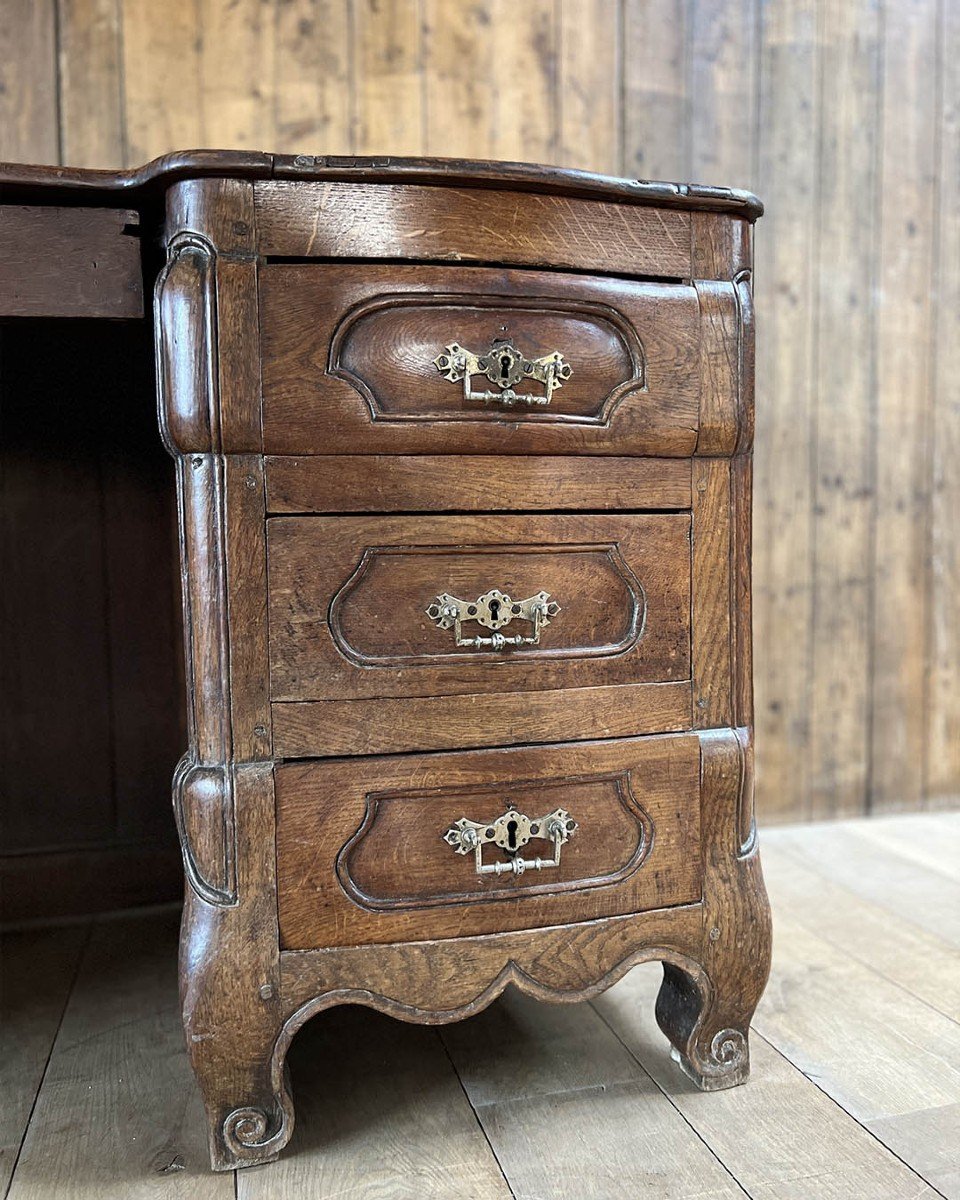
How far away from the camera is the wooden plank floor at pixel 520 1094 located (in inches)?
38.5

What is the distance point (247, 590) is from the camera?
0.98 m

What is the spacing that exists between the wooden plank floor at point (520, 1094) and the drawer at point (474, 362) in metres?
0.68

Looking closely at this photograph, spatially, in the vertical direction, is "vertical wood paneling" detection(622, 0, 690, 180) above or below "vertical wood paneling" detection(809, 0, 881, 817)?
above

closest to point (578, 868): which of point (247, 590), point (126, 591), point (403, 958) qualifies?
point (403, 958)

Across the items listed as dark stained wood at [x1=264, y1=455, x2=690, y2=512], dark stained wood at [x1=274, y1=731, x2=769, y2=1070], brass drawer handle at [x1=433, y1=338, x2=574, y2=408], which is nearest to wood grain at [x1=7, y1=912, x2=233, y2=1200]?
dark stained wood at [x1=274, y1=731, x2=769, y2=1070]

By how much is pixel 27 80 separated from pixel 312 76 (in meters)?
0.44

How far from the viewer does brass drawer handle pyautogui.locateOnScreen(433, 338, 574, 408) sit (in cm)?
100

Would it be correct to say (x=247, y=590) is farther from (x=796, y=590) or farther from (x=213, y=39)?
(x=796, y=590)

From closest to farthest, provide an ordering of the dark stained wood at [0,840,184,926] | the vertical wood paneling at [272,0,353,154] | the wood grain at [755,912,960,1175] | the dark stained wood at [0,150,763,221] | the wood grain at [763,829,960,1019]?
1. the dark stained wood at [0,150,763,221]
2. the wood grain at [755,912,960,1175]
3. the wood grain at [763,829,960,1019]
4. the dark stained wood at [0,840,184,926]
5. the vertical wood paneling at [272,0,353,154]

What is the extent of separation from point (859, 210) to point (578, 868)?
1.53 metres

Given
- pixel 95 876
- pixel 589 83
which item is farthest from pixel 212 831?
pixel 589 83

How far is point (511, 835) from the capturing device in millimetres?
1051

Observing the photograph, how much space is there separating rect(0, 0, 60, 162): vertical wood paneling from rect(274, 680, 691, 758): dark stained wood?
3.80ft

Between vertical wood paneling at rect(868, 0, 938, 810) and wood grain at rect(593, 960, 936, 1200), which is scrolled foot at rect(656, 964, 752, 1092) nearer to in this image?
wood grain at rect(593, 960, 936, 1200)
